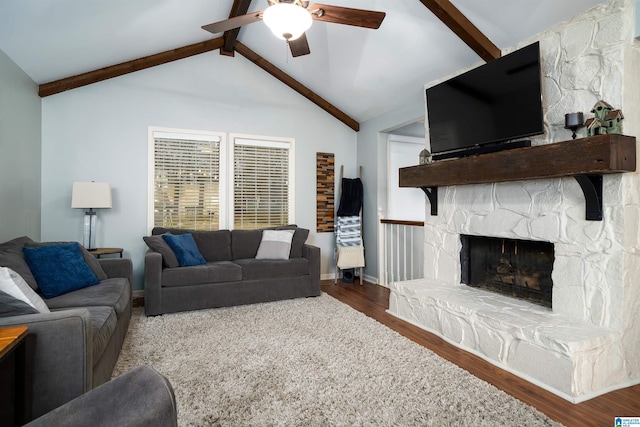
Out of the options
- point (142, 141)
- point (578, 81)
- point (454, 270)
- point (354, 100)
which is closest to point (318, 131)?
point (354, 100)

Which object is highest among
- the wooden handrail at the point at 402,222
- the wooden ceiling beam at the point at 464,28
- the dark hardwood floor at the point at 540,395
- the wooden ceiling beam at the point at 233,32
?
the wooden ceiling beam at the point at 233,32

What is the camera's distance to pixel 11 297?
5.51 feet

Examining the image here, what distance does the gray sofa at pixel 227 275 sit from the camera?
3.68 metres

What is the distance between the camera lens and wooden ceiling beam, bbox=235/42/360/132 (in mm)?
4898

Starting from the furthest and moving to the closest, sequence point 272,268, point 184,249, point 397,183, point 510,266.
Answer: point 397,183
point 272,268
point 184,249
point 510,266

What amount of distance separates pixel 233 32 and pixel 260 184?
2015 millimetres

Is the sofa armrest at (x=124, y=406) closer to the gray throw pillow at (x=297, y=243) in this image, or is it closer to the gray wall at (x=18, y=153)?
the gray wall at (x=18, y=153)

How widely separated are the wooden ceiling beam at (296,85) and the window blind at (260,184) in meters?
0.83

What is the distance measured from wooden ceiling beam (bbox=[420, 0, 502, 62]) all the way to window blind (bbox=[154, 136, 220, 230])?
323 cm

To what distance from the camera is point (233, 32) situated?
14.1ft

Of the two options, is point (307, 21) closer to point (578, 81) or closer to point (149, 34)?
point (578, 81)

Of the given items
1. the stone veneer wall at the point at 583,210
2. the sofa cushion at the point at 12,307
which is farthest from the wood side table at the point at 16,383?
the stone veneer wall at the point at 583,210

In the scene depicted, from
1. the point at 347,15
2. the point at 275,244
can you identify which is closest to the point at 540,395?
the point at 347,15

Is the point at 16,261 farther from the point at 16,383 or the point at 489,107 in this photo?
the point at 489,107
